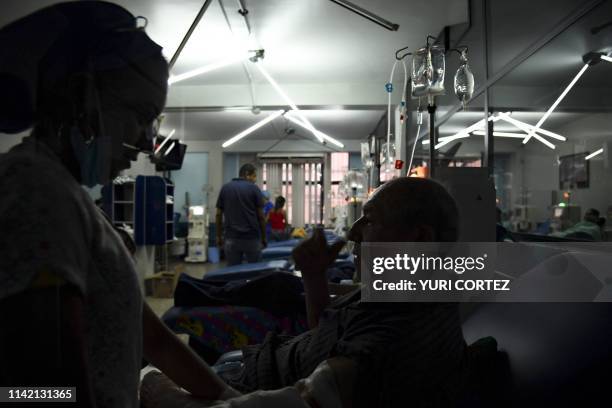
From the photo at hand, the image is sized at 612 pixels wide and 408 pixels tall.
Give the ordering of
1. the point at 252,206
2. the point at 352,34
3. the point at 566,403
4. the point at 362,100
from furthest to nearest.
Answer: the point at 252,206 → the point at 352,34 → the point at 362,100 → the point at 566,403

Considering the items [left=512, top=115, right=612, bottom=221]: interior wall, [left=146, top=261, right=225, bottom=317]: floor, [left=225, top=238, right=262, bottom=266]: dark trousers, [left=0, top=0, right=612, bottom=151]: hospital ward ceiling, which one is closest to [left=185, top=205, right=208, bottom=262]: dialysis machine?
[left=146, top=261, right=225, bottom=317]: floor

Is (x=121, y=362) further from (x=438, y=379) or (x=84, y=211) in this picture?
(x=438, y=379)

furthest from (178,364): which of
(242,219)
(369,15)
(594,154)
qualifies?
(242,219)

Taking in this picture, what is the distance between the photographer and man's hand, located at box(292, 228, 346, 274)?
1.03m

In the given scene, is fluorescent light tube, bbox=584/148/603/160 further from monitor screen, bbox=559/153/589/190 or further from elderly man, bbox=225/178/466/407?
elderly man, bbox=225/178/466/407

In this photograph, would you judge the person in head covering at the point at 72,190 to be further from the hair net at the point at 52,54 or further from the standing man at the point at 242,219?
the standing man at the point at 242,219

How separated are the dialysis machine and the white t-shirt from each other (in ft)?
22.2

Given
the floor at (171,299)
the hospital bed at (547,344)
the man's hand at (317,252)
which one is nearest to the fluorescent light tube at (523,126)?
the hospital bed at (547,344)

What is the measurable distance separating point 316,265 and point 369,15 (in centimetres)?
110

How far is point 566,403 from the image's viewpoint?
711 mm

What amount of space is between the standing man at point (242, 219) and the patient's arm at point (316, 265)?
244 cm

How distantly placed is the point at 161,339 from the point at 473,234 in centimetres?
90

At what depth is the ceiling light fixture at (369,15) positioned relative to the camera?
143 centimetres

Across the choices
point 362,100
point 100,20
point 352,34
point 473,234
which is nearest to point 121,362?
point 100,20
